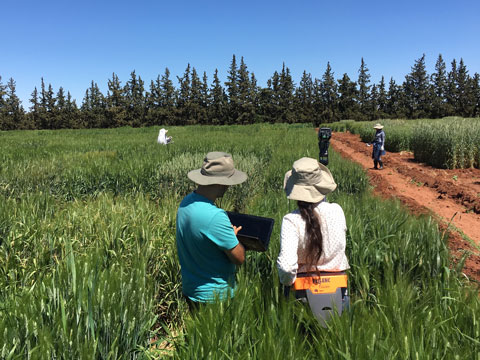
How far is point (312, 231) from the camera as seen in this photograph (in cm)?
186

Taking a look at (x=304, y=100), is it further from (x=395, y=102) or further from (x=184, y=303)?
(x=184, y=303)

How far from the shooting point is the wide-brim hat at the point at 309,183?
1878mm

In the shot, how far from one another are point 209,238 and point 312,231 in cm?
63

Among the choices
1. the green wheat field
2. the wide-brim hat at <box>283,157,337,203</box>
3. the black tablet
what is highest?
the wide-brim hat at <box>283,157,337,203</box>

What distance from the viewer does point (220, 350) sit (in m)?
1.43

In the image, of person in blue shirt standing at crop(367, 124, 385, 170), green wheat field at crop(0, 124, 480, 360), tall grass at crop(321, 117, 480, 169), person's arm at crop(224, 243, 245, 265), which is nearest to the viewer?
green wheat field at crop(0, 124, 480, 360)

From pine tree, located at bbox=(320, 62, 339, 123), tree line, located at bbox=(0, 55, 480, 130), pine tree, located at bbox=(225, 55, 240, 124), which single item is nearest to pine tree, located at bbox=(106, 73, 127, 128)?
tree line, located at bbox=(0, 55, 480, 130)

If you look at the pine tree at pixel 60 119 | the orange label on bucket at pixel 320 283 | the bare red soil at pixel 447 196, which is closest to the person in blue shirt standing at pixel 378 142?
the bare red soil at pixel 447 196

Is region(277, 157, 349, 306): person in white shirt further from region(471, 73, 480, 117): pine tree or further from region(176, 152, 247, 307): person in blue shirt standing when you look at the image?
region(471, 73, 480, 117): pine tree

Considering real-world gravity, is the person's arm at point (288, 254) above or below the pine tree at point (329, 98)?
below

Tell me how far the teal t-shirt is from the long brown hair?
449mm

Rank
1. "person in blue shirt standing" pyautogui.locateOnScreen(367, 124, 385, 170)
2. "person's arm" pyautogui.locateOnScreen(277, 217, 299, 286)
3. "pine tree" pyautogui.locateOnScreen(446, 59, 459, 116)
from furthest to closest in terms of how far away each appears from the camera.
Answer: "pine tree" pyautogui.locateOnScreen(446, 59, 459, 116) → "person in blue shirt standing" pyautogui.locateOnScreen(367, 124, 385, 170) → "person's arm" pyautogui.locateOnScreen(277, 217, 299, 286)

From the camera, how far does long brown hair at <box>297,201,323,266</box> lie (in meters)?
1.86

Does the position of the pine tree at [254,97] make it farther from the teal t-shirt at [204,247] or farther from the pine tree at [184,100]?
the teal t-shirt at [204,247]
